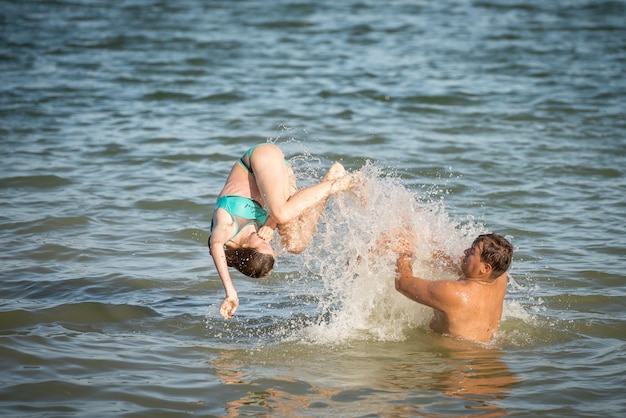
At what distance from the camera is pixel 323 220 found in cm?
793

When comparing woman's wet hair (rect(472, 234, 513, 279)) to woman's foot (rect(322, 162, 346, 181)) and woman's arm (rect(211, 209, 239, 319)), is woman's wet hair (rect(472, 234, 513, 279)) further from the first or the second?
woman's arm (rect(211, 209, 239, 319))

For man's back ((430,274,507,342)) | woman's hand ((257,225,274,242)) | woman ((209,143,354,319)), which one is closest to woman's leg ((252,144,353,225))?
woman ((209,143,354,319))

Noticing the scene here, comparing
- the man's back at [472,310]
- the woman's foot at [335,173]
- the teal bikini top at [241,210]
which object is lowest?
the man's back at [472,310]

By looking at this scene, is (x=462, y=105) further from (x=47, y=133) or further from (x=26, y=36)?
(x=26, y=36)

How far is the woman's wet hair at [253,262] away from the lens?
6.84 m

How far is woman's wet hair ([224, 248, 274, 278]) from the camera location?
684 cm

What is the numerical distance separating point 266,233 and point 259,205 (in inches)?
13.6

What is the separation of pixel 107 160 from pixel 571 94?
30.5ft

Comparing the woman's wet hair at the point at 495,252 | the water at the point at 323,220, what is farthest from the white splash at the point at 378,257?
the woman's wet hair at the point at 495,252

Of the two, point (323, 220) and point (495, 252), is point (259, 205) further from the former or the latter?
point (495, 252)

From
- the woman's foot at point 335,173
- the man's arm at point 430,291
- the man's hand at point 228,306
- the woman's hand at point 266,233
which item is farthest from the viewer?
the woman's foot at point 335,173

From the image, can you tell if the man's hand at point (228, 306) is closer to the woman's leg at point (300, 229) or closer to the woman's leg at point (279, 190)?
the woman's leg at point (279, 190)

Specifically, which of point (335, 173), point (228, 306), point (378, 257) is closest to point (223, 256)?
point (228, 306)

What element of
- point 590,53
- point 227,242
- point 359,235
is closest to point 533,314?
point 359,235
